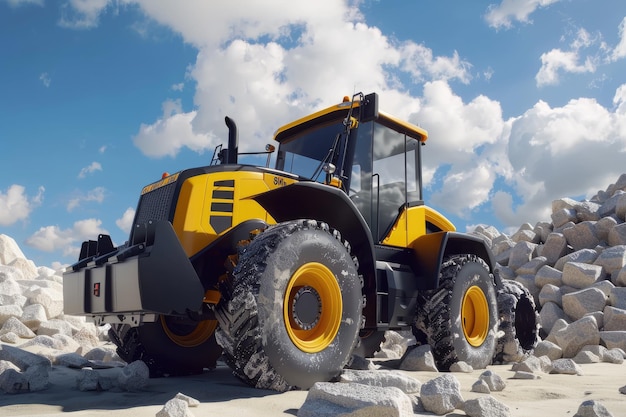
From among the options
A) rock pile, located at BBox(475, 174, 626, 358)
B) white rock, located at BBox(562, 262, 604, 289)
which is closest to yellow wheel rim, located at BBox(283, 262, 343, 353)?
rock pile, located at BBox(475, 174, 626, 358)

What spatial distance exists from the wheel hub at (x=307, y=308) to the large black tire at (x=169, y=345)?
150 centimetres

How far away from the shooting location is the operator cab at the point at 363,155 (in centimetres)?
596

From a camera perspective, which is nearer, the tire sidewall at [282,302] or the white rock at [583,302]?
the tire sidewall at [282,302]

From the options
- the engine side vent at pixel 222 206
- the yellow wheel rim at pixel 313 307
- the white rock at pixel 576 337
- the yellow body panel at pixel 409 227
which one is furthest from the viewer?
the white rock at pixel 576 337

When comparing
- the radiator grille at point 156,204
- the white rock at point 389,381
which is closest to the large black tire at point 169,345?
the radiator grille at point 156,204

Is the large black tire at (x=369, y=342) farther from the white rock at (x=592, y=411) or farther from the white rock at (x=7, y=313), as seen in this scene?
the white rock at (x=7, y=313)

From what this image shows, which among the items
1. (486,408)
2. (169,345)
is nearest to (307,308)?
(486,408)

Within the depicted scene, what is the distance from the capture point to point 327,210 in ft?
17.5

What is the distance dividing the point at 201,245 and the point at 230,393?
1205 millimetres

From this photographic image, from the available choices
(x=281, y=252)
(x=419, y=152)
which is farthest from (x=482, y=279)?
(x=281, y=252)

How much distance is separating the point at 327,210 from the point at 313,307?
98 centimetres

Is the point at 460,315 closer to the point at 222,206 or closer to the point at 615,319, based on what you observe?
the point at 222,206

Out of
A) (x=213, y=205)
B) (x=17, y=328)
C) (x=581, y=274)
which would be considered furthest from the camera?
(x=581, y=274)

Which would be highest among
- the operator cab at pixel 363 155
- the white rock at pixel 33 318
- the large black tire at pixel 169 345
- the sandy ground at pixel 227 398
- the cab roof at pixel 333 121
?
the cab roof at pixel 333 121
